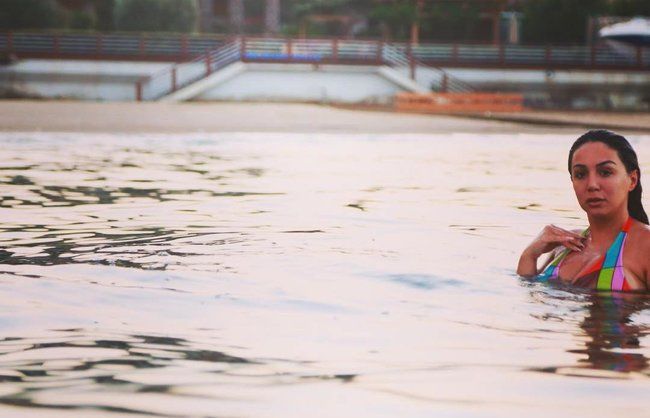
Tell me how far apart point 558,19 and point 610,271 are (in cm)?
4282

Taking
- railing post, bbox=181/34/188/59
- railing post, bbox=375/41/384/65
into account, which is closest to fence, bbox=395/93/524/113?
railing post, bbox=375/41/384/65

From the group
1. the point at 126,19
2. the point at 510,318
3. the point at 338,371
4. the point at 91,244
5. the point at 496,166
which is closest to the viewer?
the point at 338,371

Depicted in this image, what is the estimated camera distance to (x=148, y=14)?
Answer: 47.6 metres

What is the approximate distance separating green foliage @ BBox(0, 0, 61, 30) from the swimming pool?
35164mm

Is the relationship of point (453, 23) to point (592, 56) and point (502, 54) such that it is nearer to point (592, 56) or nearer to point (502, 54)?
point (502, 54)

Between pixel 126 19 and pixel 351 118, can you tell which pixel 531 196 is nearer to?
pixel 351 118

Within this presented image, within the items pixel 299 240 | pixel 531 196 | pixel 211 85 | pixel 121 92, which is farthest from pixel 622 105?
pixel 299 240

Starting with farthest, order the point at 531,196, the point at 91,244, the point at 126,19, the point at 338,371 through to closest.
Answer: the point at 126,19 → the point at 531,196 → the point at 91,244 → the point at 338,371

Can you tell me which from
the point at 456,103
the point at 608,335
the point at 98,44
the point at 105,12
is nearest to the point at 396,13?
the point at 456,103

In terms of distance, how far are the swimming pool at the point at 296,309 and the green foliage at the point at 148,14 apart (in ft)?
120

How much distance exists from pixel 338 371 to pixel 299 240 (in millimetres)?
3736

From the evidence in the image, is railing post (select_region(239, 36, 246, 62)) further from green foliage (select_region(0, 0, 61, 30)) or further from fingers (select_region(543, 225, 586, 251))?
fingers (select_region(543, 225, 586, 251))

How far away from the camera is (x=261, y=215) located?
913 cm

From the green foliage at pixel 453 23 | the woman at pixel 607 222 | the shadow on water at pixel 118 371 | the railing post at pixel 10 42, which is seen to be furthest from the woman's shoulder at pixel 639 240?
the green foliage at pixel 453 23
